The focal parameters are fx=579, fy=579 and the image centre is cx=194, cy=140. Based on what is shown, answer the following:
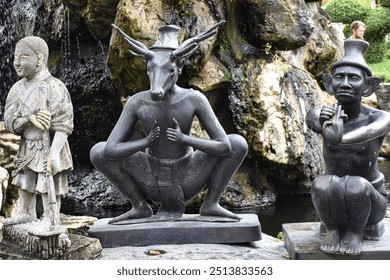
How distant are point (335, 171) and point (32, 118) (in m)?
2.55

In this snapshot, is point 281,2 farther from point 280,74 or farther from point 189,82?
point 189,82

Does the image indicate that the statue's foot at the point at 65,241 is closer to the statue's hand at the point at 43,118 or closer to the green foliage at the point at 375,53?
the statue's hand at the point at 43,118

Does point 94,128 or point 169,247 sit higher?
point 94,128

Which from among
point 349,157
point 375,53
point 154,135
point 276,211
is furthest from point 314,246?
point 375,53

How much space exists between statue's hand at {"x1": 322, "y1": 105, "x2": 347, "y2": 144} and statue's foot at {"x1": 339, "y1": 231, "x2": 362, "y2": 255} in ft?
2.57

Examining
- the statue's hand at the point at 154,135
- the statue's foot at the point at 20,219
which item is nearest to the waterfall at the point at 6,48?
the statue's foot at the point at 20,219

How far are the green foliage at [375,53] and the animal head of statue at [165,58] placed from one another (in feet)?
56.4

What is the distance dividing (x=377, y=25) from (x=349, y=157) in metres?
17.8

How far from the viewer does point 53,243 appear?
185 inches

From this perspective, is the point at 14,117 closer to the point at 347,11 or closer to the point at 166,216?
the point at 166,216

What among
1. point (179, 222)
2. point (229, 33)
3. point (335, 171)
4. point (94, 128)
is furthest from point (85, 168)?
point (335, 171)

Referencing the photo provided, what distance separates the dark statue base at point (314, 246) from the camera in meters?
4.68

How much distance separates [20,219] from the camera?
5.06 m

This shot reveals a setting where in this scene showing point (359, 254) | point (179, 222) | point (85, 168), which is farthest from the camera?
point (85, 168)
